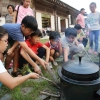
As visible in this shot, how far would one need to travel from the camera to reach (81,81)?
192cm

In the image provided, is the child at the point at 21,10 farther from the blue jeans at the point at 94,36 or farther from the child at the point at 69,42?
the blue jeans at the point at 94,36

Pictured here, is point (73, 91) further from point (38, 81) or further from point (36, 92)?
point (38, 81)

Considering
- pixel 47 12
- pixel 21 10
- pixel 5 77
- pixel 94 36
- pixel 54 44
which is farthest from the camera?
pixel 47 12

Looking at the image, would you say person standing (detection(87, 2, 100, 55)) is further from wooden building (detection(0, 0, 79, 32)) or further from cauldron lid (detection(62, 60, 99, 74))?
wooden building (detection(0, 0, 79, 32))

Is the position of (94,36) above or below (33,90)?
above

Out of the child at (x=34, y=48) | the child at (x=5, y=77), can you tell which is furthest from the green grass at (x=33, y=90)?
the child at (x=5, y=77)

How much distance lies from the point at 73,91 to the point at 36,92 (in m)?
0.89

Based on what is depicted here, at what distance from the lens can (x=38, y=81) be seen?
3180 millimetres

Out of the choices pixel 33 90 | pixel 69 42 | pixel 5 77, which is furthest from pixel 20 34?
pixel 69 42

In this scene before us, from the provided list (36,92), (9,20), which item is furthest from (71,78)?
(9,20)

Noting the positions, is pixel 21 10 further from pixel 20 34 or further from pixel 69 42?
pixel 69 42

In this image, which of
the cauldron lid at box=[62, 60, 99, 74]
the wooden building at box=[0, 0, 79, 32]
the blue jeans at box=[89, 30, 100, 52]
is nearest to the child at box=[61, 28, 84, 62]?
the cauldron lid at box=[62, 60, 99, 74]

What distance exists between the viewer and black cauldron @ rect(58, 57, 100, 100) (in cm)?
192

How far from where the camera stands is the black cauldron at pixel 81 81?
192cm
